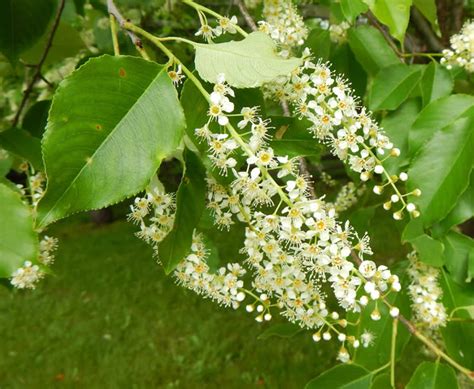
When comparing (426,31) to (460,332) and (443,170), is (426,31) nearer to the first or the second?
(443,170)

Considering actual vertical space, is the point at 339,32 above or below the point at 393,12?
below

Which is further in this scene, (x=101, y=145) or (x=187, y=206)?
(x=187, y=206)

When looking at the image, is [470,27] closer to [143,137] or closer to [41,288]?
[143,137]

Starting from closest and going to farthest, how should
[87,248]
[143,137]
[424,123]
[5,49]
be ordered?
[143,137]
[424,123]
[5,49]
[87,248]

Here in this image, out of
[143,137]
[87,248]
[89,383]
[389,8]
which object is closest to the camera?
[143,137]

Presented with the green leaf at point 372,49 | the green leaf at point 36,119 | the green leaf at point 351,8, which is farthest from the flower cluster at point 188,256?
the green leaf at point 372,49

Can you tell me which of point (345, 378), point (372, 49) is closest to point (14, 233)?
point (345, 378)

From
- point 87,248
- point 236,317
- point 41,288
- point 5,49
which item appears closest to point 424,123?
point 5,49

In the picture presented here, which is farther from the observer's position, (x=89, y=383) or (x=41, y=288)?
(x=41, y=288)
